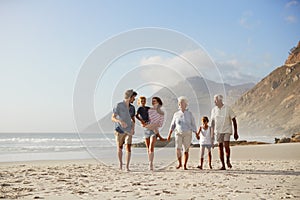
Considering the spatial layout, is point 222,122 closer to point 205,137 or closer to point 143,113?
point 205,137

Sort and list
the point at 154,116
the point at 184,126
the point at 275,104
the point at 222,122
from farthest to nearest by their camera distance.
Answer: the point at 275,104, the point at 184,126, the point at 222,122, the point at 154,116

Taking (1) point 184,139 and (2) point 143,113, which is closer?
(2) point 143,113

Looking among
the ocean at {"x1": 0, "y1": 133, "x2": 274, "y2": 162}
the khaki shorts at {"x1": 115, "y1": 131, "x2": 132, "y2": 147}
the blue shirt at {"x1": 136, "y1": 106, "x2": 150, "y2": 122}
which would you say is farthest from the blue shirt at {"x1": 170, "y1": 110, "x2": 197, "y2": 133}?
the khaki shorts at {"x1": 115, "y1": 131, "x2": 132, "y2": 147}

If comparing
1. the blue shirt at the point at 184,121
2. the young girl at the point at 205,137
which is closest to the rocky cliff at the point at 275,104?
the young girl at the point at 205,137

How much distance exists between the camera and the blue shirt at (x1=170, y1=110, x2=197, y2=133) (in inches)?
370

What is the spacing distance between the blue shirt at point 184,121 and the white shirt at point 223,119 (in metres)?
0.55

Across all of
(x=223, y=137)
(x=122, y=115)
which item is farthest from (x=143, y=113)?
(x=223, y=137)

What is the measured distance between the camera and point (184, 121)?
30.8 feet

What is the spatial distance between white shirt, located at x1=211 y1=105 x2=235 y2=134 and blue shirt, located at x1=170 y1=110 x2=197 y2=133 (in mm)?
549

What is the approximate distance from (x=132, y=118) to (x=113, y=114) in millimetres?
469

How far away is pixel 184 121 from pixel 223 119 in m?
0.95

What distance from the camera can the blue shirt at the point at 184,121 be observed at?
9.39m

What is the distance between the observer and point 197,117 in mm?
9664

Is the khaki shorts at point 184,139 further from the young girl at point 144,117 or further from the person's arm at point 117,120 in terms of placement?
the person's arm at point 117,120
